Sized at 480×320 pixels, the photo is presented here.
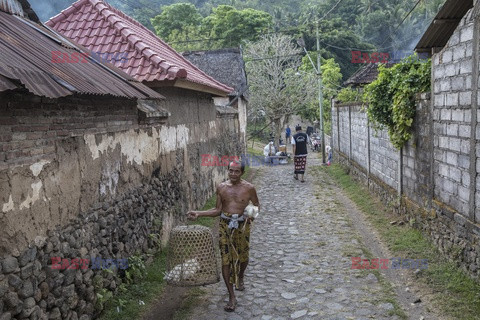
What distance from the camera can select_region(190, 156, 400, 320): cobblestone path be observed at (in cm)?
528

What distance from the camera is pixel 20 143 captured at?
12.3 feet

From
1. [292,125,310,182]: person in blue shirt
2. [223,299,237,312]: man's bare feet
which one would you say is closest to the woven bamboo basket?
[223,299,237,312]: man's bare feet

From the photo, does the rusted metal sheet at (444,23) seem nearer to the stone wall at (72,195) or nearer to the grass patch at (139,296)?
the stone wall at (72,195)

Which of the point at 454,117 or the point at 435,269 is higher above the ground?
the point at 454,117

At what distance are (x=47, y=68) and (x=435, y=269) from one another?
208 inches

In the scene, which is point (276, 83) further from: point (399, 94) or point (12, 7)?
point (12, 7)

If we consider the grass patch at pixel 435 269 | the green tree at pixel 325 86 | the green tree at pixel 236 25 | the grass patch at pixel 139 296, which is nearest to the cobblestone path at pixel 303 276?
the grass patch at pixel 139 296

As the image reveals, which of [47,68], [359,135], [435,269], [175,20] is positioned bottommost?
[435,269]

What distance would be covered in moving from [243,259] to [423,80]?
4735 mm

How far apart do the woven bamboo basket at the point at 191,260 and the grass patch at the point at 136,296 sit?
20.4 inches

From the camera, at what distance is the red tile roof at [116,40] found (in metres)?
7.31

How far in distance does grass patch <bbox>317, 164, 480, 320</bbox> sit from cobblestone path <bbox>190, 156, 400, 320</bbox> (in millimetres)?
580

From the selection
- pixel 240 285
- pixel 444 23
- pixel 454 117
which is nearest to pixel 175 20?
pixel 444 23

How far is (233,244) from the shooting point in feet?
18.1
